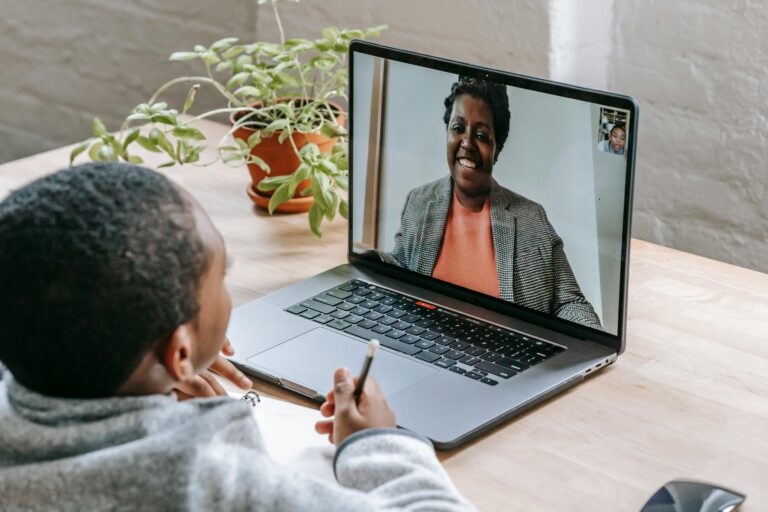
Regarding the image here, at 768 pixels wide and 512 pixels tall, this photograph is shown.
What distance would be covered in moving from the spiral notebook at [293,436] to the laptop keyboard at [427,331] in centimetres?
14

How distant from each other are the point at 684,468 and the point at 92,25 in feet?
5.73

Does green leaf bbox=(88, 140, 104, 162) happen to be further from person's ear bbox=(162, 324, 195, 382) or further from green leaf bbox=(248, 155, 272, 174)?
person's ear bbox=(162, 324, 195, 382)

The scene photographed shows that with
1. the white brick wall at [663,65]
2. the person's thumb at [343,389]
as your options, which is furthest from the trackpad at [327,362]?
the white brick wall at [663,65]

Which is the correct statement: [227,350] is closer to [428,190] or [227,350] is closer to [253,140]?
[428,190]


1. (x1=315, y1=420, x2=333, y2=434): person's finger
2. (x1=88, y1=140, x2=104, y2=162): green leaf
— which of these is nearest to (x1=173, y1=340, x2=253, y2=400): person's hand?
(x1=315, y1=420, x2=333, y2=434): person's finger

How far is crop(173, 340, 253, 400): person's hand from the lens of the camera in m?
0.93

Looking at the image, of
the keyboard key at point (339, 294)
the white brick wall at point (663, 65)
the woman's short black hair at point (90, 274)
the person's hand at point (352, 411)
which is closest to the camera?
the woman's short black hair at point (90, 274)

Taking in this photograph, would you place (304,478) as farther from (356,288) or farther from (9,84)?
(9,84)

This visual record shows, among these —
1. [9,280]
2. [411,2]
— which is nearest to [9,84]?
[411,2]

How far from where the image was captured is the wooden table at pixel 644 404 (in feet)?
2.80

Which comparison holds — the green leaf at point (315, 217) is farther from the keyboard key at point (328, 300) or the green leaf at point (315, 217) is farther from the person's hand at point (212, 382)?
the person's hand at point (212, 382)

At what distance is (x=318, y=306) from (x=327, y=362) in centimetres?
12

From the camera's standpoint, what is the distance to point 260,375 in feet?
3.26

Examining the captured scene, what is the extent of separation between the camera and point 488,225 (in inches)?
42.4
